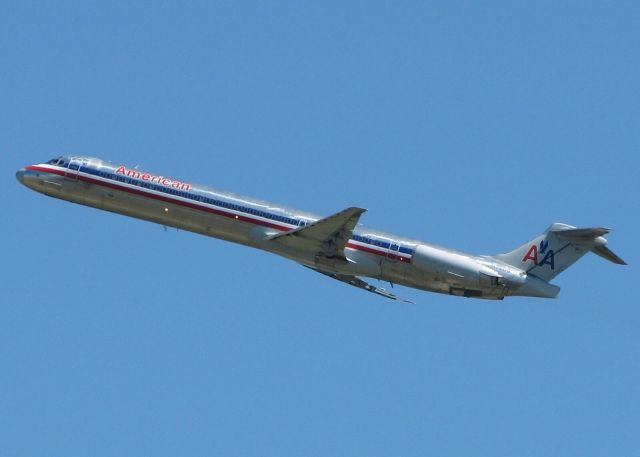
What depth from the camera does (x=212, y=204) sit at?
62.6m

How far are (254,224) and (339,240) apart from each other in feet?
14.4

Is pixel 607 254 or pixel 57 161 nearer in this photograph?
pixel 607 254

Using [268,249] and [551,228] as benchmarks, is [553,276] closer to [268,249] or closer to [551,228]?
[551,228]

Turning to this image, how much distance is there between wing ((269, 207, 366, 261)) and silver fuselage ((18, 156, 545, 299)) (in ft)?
1.60

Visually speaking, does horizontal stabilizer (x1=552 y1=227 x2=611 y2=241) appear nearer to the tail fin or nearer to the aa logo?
the tail fin

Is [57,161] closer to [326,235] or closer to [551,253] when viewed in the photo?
[326,235]

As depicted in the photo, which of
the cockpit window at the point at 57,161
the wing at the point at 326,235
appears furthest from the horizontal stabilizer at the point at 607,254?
the cockpit window at the point at 57,161

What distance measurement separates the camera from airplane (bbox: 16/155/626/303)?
195 ft

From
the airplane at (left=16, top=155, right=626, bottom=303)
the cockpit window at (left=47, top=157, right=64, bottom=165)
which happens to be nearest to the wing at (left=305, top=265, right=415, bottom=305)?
the airplane at (left=16, top=155, right=626, bottom=303)

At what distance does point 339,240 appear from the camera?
60.2 metres

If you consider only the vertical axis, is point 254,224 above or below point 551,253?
below

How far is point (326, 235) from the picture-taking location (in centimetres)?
6003

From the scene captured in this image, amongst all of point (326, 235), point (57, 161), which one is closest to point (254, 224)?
point (326, 235)

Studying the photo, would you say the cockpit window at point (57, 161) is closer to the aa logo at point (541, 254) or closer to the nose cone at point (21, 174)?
the nose cone at point (21, 174)
